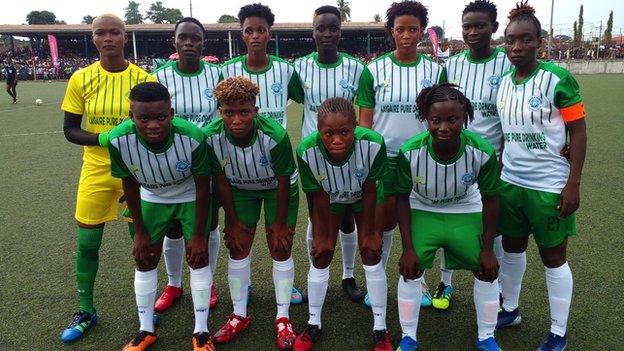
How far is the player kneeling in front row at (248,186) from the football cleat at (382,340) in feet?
1.79

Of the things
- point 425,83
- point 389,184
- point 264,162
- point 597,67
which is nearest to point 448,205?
point 389,184

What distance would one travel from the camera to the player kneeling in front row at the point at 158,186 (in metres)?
2.98

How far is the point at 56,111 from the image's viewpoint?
17469mm

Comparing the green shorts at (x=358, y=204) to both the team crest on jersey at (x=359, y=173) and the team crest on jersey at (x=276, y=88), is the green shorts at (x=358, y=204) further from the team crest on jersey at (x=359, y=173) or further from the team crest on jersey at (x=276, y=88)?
the team crest on jersey at (x=276, y=88)

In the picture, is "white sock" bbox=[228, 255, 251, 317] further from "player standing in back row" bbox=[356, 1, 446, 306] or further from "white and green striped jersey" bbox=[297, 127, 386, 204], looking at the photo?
"player standing in back row" bbox=[356, 1, 446, 306]

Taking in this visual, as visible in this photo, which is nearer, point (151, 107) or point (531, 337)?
point (151, 107)

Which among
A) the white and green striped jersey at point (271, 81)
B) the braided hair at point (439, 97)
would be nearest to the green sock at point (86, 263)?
the white and green striped jersey at point (271, 81)

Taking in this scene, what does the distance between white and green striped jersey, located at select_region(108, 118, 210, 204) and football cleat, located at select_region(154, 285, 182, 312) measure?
1075mm

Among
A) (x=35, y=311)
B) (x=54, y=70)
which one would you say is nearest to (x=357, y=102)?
(x=35, y=311)

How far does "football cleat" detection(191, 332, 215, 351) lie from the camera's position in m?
3.12

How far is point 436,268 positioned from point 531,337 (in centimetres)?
119

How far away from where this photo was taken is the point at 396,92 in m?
3.56

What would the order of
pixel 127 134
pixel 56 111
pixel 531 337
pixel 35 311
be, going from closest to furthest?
pixel 127 134 < pixel 531 337 < pixel 35 311 < pixel 56 111

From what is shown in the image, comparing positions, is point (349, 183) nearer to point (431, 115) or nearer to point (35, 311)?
point (431, 115)
